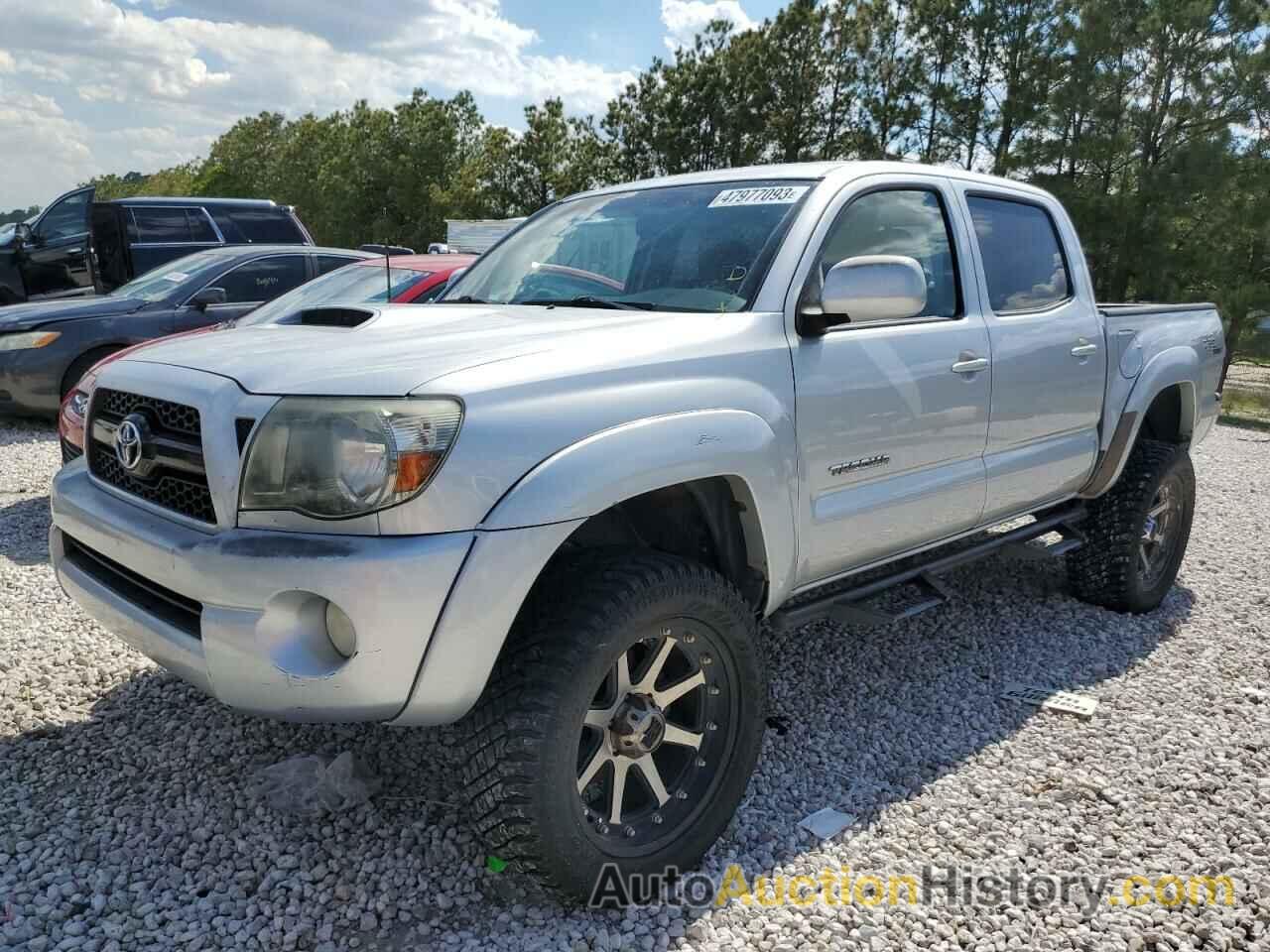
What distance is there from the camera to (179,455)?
7.32 ft

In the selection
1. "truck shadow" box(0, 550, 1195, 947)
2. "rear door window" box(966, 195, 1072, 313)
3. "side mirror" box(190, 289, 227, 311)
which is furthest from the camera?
"side mirror" box(190, 289, 227, 311)

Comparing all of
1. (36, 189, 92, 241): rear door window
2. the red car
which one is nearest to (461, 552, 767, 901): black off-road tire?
the red car

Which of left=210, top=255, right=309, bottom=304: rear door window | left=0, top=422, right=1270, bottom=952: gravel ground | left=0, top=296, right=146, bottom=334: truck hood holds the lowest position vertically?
left=0, top=422, right=1270, bottom=952: gravel ground

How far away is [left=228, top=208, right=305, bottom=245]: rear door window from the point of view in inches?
436

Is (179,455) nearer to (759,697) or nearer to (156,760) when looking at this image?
(156,760)

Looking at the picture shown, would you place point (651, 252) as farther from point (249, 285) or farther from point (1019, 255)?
point (249, 285)

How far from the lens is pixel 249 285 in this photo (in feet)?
27.0

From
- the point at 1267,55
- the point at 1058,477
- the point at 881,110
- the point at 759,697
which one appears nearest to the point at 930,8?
the point at 881,110

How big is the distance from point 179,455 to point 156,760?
1.32m

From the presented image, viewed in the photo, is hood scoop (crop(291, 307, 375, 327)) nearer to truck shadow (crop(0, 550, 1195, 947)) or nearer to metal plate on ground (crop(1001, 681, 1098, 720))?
truck shadow (crop(0, 550, 1195, 947))

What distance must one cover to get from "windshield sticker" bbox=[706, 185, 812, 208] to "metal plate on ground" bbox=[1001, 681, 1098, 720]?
211cm

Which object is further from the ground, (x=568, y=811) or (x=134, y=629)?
(x=134, y=629)

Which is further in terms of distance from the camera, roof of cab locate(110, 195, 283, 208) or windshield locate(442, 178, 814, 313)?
roof of cab locate(110, 195, 283, 208)

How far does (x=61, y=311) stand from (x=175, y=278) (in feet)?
3.05
